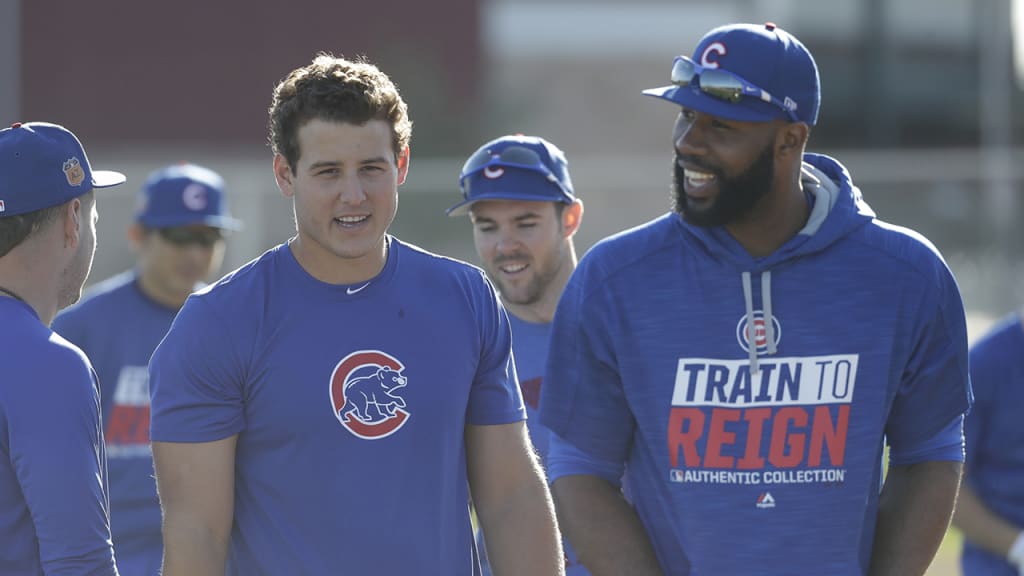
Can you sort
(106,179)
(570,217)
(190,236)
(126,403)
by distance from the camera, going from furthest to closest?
(190,236) → (126,403) → (570,217) → (106,179)

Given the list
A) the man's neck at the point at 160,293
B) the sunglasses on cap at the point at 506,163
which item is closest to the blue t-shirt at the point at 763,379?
the sunglasses on cap at the point at 506,163

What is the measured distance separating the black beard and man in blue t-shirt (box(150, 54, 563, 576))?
0.60 m

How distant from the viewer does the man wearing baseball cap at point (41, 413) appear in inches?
127

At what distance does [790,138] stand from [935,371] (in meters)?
0.68

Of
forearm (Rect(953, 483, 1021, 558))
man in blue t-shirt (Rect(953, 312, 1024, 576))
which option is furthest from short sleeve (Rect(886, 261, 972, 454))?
forearm (Rect(953, 483, 1021, 558))

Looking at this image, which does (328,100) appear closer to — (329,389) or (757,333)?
(329,389)

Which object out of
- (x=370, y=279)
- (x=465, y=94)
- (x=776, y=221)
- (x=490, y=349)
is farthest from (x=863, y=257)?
(x=465, y=94)

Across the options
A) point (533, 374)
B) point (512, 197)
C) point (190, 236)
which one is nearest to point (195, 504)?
point (533, 374)

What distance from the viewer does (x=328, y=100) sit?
3.42 metres

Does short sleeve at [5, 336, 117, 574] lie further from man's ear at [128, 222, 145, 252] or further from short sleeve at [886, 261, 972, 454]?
man's ear at [128, 222, 145, 252]

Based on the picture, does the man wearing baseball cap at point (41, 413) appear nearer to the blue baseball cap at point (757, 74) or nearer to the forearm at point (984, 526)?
the blue baseball cap at point (757, 74)

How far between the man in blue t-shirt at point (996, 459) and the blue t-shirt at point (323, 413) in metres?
2.82

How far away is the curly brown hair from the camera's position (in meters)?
3.42

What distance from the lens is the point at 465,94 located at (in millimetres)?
26406
